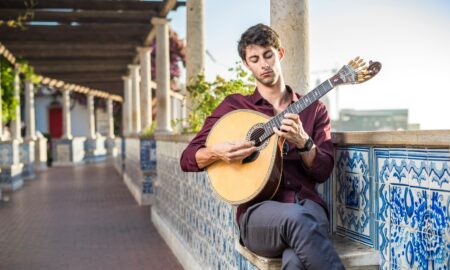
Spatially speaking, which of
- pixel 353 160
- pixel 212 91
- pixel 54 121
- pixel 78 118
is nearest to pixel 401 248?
pixel 353 160

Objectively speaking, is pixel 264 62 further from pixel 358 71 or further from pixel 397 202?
pixel 397 202

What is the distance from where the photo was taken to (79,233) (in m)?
7.31

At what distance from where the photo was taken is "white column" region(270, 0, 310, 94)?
11.9 feet

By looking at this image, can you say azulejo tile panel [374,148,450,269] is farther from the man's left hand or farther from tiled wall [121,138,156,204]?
tiled wall [121,138,156,204]

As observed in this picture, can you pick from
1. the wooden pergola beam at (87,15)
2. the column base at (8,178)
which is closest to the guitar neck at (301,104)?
the wooden pergola beam at (87,15)

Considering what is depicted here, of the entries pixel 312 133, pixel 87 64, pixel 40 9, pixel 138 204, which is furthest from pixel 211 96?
pixel 87 64

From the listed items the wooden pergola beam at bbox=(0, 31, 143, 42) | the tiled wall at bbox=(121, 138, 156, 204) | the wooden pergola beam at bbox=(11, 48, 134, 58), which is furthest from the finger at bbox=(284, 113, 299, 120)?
the wooden pergola beam at bbox=(11, 48, 134, 58)

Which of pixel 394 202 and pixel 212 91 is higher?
pixel 212 91

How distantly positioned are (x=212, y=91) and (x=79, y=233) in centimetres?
291

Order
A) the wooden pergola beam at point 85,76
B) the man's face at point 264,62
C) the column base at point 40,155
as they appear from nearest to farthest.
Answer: the man's face at point 264,62 < the wooden pergola beam at point 85,76 < the column base at point 40,155

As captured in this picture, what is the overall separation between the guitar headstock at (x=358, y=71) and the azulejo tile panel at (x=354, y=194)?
342 millimetres

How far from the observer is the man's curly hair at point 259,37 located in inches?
105

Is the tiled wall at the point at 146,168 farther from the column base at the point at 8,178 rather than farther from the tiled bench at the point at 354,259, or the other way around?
the tiled bench at the point at 354,259

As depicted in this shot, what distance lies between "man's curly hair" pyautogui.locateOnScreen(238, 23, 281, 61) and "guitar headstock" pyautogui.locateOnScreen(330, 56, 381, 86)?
1.70 ft
